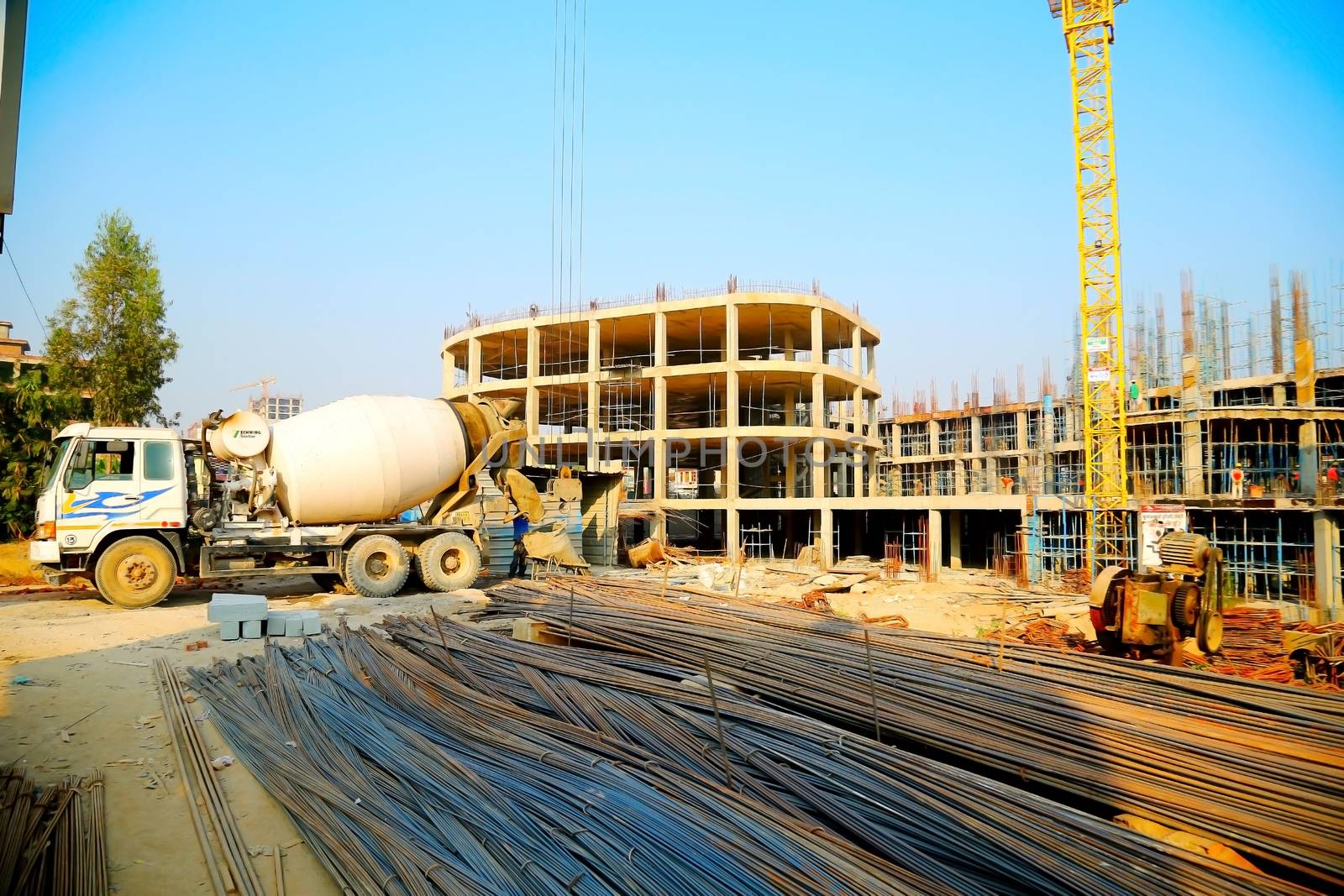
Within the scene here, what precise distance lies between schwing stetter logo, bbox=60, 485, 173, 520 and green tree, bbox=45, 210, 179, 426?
9.25 meters

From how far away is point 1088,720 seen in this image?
4.15 metres

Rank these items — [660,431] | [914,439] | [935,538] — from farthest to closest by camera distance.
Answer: [914,439], [660,431], [935,538]

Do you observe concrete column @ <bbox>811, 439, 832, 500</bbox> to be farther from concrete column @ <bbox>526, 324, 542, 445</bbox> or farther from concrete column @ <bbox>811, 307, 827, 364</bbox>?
concrete column @ <bbox>526, 324, 542, 445</bbox>

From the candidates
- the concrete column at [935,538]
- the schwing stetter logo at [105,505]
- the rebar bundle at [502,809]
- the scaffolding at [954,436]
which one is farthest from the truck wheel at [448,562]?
the scaffolding at [954,436]

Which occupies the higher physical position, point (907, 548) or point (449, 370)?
point (449, 370)

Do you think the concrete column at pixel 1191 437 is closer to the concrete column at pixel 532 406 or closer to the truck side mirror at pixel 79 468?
the concrete column at pixel 532 406

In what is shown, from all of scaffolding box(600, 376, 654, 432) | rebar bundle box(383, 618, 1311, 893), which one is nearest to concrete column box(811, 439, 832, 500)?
scaffolding box(600, 376, 654, 432)

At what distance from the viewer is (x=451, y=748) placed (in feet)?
15.4

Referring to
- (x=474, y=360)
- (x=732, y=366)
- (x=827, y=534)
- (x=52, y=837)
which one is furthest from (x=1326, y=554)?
(x=474, y=360)

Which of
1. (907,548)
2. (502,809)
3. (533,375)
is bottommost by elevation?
(907,548)

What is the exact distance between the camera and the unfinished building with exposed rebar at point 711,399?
26062mm

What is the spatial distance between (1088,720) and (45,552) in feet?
41.3

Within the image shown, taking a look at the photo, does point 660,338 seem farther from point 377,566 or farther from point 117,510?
point 117,510

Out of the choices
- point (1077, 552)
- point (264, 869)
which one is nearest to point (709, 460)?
point (1077, 552)
